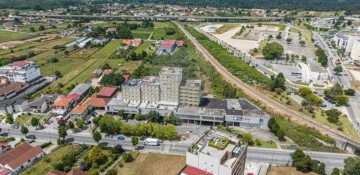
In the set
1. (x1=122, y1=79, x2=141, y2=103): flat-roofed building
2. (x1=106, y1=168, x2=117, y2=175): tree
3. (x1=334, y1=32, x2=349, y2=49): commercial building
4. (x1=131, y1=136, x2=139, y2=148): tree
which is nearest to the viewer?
(x1=106, y1=168, x2=117, y2=175): tree

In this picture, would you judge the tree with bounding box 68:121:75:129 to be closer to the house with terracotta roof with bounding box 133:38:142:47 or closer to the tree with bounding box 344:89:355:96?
the tree with bounding box 344:89:355:96

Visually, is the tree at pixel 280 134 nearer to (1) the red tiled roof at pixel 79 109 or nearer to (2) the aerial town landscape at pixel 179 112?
(2) the aerial town landscape at pixel 179 112

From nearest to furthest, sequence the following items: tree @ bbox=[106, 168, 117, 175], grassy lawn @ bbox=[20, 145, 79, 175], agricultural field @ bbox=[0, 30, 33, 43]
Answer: tree @ bbox=[106, 168, 117, 175] < grassy lawn @ bbox=[20, 145, 79, 175] < agricultural field @ bbox=[0, 30, 33, 43]

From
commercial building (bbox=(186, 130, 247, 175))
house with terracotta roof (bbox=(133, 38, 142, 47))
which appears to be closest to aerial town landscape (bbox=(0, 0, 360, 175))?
commercial building (bbox=(186, 130, 247, 175))

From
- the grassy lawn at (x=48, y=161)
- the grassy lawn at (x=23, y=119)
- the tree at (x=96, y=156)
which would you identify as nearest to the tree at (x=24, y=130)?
the grassy lawn at (x=23, y=119)

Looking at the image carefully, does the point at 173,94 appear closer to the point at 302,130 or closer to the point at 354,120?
the point at 302,130

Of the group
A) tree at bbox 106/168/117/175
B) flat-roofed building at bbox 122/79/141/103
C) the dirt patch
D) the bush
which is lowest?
the dirt patch

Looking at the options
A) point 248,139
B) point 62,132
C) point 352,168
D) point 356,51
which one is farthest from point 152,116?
point 356,51
